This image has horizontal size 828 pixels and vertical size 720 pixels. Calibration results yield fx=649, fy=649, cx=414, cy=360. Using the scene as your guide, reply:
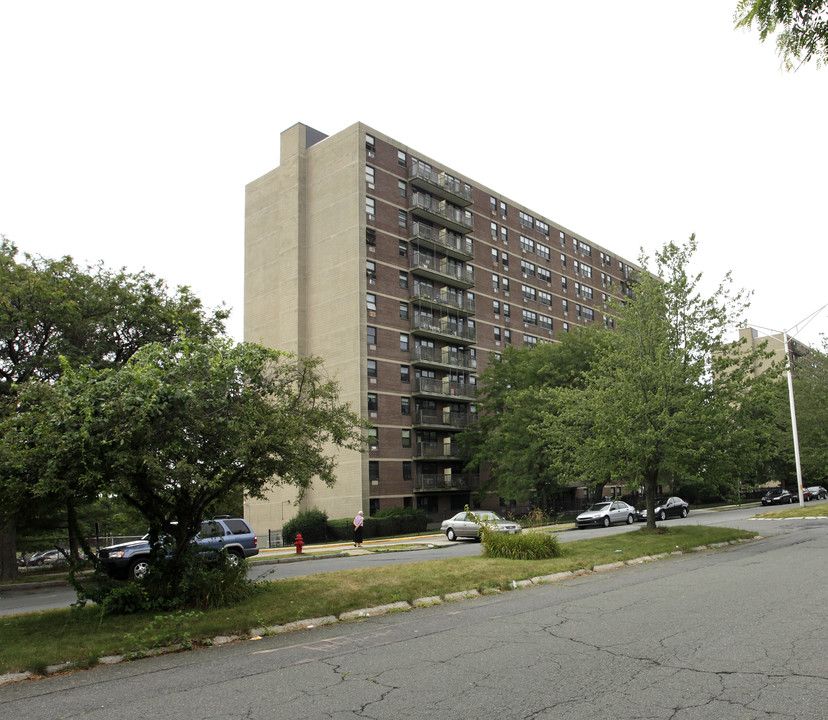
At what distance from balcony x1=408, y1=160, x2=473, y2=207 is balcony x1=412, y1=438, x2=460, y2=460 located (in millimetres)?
19437

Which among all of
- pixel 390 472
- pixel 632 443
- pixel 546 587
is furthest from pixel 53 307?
pixel 390 472

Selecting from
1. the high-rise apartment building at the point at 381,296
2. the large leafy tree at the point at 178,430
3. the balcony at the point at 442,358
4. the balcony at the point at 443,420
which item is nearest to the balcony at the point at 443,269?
the high-rise apartment building at the point at 381,296

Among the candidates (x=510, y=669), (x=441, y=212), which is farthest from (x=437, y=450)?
(x=510, y=669)

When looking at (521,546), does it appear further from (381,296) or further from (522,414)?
(381,296)

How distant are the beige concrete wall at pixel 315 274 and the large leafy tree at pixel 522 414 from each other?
9109 millimetres

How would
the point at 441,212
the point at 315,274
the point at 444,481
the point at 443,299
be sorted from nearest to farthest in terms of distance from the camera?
the point at 444,481
the point at 315,274
the point at 443,299
the point at 441,212

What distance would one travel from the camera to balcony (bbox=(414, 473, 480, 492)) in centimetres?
4562

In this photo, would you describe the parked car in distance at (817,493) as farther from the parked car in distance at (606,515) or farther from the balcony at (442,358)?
the balcony at (442,358)

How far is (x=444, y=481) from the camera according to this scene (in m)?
47.0

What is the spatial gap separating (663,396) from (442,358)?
29597 mm

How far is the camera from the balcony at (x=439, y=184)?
49438mm

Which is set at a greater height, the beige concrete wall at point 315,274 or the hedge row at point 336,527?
the beige concrete wall at point 315,274

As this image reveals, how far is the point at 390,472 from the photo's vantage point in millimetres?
44062

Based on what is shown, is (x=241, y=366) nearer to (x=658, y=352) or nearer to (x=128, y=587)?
(x=128, y=587)
